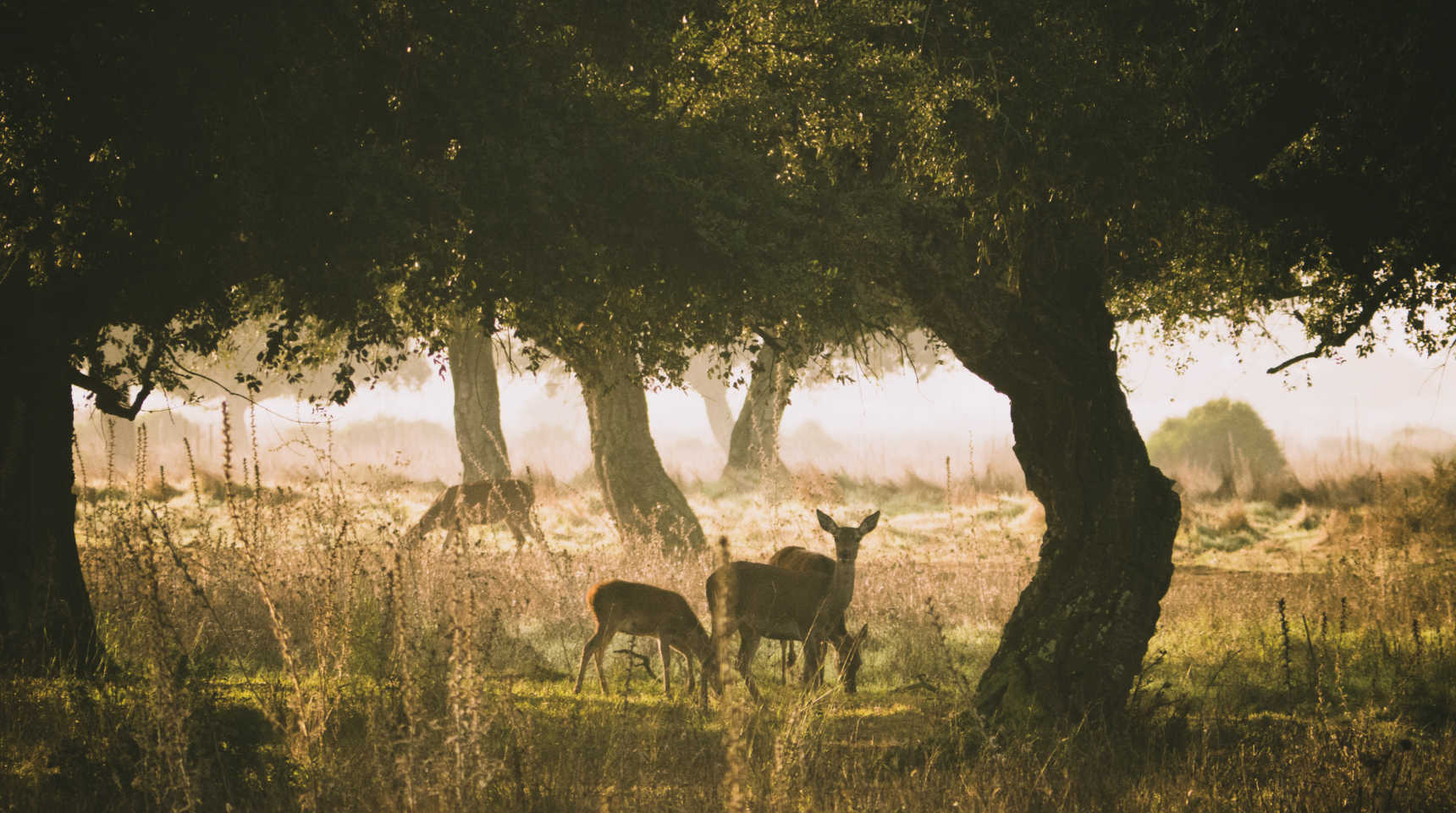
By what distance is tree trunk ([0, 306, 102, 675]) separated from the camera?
7152 millimetres

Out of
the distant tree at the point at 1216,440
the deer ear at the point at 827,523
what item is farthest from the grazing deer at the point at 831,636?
the distant tree at the point at 1216,440

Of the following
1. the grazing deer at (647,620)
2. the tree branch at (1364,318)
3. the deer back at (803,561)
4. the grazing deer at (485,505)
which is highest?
the tree branch at (1364,318)

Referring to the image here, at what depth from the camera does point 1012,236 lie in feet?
25.3

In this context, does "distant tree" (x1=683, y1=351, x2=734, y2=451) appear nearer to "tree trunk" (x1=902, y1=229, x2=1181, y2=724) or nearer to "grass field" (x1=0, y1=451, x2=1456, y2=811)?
"grass field" (x1=0, y1=451, x2=1456, y2=811)

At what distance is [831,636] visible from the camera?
8750 millimetres

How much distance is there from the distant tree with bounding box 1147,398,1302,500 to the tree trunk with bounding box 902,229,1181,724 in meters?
22.8

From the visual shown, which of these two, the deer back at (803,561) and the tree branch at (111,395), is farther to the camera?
the deer back at (803,561)

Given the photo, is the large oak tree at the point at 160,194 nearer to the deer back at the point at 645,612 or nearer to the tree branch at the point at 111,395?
the tree branch at the point at 111,395

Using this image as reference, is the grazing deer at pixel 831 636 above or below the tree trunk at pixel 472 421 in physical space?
below

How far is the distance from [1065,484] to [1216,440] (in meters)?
26.6

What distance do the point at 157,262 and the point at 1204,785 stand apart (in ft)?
24.6

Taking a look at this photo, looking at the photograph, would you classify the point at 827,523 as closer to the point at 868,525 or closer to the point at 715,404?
the point at 868,525

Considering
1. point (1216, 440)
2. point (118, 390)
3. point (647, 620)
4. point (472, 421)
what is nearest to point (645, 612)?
point (647, 620)

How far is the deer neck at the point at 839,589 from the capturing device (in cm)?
870
